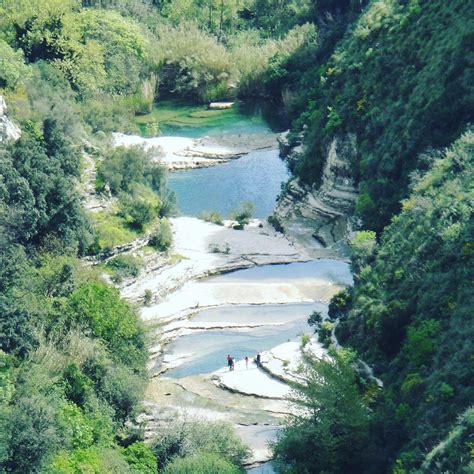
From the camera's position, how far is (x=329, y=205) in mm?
72875

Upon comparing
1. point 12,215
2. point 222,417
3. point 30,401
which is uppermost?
point 12,215

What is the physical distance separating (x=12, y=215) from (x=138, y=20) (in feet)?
202

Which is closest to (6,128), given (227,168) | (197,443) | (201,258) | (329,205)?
(201,258)

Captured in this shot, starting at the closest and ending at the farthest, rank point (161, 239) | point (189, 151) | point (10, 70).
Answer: point (10, 70)
point (161, 239)
point (189, 151)

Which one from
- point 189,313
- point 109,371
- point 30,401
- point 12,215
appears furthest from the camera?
point 189,313

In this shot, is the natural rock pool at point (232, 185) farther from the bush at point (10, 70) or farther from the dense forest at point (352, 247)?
the bush at point (10, 70)

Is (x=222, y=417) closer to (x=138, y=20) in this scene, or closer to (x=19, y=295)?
(x=19, y=295)

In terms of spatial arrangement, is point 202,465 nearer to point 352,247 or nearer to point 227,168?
point 352,247

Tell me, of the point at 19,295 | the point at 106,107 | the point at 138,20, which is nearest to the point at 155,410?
the point at 19,295

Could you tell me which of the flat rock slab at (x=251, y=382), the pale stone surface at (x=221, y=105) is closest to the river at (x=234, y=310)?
the flat rock slab at (x=251, y=382)

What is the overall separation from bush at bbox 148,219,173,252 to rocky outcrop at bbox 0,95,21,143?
36.1ft

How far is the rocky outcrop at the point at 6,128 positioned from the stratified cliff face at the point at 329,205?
21355 mm

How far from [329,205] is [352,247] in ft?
39.8

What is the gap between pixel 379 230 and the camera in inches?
2516
